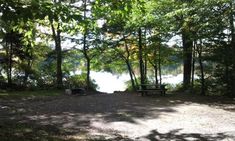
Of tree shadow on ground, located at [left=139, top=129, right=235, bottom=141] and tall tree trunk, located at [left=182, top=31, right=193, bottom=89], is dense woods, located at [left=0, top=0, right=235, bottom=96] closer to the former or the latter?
tall tree trunk, located at [left=182, top=31, right=193, bottom=89]

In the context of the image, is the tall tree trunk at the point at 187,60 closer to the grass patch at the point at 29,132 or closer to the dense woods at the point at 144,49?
the dense woods at the point at 144,49

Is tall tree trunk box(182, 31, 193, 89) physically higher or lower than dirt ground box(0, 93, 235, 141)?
higher

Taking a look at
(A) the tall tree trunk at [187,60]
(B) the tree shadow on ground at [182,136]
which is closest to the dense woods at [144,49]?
(A) the tall tree trunk at [187,60]

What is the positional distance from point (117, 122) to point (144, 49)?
551 inches

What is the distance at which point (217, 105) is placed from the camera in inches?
549

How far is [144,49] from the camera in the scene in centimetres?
2330

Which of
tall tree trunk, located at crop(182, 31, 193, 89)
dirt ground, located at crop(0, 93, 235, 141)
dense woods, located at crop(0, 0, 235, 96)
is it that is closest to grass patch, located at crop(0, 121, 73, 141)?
dirt ground, located at crop(0, 93, 235, 141)

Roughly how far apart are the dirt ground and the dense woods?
238 cm

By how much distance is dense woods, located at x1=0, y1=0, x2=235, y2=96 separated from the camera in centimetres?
1644

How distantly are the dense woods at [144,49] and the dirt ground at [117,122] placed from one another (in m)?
2.38

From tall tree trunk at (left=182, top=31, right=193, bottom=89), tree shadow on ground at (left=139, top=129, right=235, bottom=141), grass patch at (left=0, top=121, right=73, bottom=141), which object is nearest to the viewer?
grass patch at (left=0, top=121, right=73, bottom=141)

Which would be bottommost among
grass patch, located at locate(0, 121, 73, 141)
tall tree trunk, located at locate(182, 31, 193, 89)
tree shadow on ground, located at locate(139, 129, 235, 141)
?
tree shadow on ground, located at locate(139, 129, 235, 141)

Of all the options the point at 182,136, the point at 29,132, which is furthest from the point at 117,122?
the point at 29,132

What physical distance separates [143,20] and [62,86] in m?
7.60
